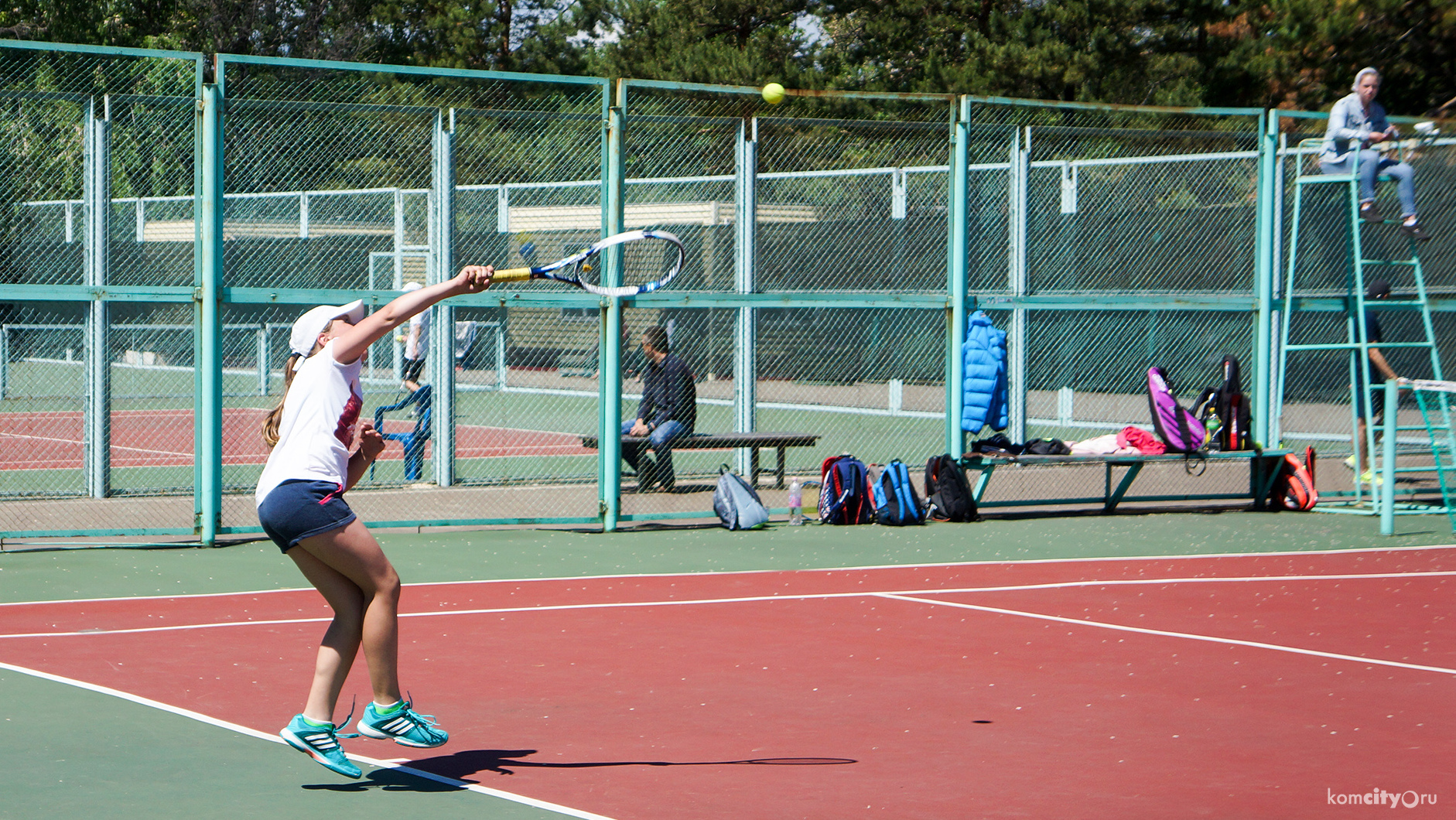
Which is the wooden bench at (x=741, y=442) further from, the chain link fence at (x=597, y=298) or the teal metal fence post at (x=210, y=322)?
the teal metal fence post at (x=210, y=322)

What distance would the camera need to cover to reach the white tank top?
523cm

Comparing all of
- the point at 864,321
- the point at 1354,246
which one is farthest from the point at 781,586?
the point at 864,321

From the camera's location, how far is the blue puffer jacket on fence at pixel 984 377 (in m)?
12.8

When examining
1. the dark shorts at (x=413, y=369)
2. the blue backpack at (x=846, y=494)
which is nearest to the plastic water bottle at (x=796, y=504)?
the blue backpack at (x=846, y=494)

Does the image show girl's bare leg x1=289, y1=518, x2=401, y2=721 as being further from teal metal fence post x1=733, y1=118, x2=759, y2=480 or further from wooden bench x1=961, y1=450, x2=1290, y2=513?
teal metal fence post x1=733, y1=118, x2=759, y2=480

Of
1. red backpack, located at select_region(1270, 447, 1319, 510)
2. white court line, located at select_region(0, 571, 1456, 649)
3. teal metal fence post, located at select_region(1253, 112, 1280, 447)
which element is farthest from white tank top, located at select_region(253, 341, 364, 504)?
teal metal fence post, located at select_region(1253, 112, 1280, 447)

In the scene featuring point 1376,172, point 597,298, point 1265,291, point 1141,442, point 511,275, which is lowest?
point 1141,442

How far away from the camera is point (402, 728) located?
17.5ft

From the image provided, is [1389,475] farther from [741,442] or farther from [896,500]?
[741,442]

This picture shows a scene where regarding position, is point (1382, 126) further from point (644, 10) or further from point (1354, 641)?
point (644, 10)

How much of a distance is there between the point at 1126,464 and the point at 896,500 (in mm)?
2274

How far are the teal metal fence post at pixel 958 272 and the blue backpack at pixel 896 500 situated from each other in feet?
2.13

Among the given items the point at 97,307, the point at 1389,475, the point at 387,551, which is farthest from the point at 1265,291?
the point at 97,307

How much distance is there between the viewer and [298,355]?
546 centimetres
